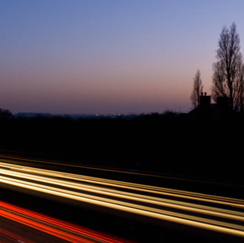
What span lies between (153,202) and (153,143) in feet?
35.6

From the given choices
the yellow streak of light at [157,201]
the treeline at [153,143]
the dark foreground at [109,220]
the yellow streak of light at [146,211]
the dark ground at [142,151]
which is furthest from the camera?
the treeline at [153,143]

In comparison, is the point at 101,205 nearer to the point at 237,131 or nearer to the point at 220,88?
the point at 237,131

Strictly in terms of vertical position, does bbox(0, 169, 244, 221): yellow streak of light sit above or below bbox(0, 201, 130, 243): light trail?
above

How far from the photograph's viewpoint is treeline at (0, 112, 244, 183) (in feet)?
45.7

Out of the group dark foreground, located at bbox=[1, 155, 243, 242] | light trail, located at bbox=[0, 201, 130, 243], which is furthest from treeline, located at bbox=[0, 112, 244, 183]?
light trail, located at bbox=[0, 201, 130, 243]

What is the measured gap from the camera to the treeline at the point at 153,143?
1392 cm

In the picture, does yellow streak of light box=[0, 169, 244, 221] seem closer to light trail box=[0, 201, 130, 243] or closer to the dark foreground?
the dark foreground

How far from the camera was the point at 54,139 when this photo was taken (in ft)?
73.8

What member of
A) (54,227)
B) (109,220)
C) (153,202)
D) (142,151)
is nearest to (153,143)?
(142,151)

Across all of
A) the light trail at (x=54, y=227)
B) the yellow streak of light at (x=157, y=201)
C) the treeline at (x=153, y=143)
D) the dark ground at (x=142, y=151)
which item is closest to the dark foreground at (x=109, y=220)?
the dark ground at (x=142, y=151)

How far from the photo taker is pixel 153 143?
→ 16750mm

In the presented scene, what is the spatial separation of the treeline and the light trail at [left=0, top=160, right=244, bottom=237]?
6680 millimetres

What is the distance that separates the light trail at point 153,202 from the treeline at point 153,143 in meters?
6.68

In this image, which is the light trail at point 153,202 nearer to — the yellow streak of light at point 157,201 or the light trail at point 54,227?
the yellow streak of light at point 157,201
